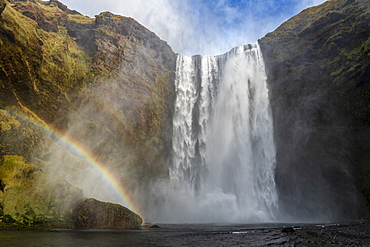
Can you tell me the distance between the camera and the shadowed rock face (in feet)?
58.7

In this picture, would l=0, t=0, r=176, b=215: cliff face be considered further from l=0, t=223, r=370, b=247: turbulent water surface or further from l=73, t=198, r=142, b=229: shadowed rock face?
l=0, t=223, r=370, b=247: turbulent water surface

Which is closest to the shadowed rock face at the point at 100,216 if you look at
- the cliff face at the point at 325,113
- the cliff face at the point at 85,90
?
the cliff face at the point at 85,90

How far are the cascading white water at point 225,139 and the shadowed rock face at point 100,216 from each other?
1220 cm

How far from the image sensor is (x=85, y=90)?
1193 inches

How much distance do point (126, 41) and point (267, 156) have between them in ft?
92.8

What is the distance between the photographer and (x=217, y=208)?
30.5m

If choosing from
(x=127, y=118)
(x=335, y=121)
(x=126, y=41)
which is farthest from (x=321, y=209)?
(x=126, y=41)

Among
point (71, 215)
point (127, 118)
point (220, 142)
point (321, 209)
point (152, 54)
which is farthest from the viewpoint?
point (152, 54)

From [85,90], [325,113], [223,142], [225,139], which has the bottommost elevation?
[223,142]

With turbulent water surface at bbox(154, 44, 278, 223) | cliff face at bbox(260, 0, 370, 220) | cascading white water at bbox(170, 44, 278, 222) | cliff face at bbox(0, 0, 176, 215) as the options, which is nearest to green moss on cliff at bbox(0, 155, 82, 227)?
cliff face at bbox(0, 0, 176, 215)

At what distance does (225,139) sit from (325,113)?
14214 mm

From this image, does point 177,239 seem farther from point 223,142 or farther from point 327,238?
point 223,142

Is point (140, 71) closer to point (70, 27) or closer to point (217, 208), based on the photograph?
point (70, 27)

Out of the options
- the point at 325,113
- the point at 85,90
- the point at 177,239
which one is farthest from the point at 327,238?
the point at 85,90
